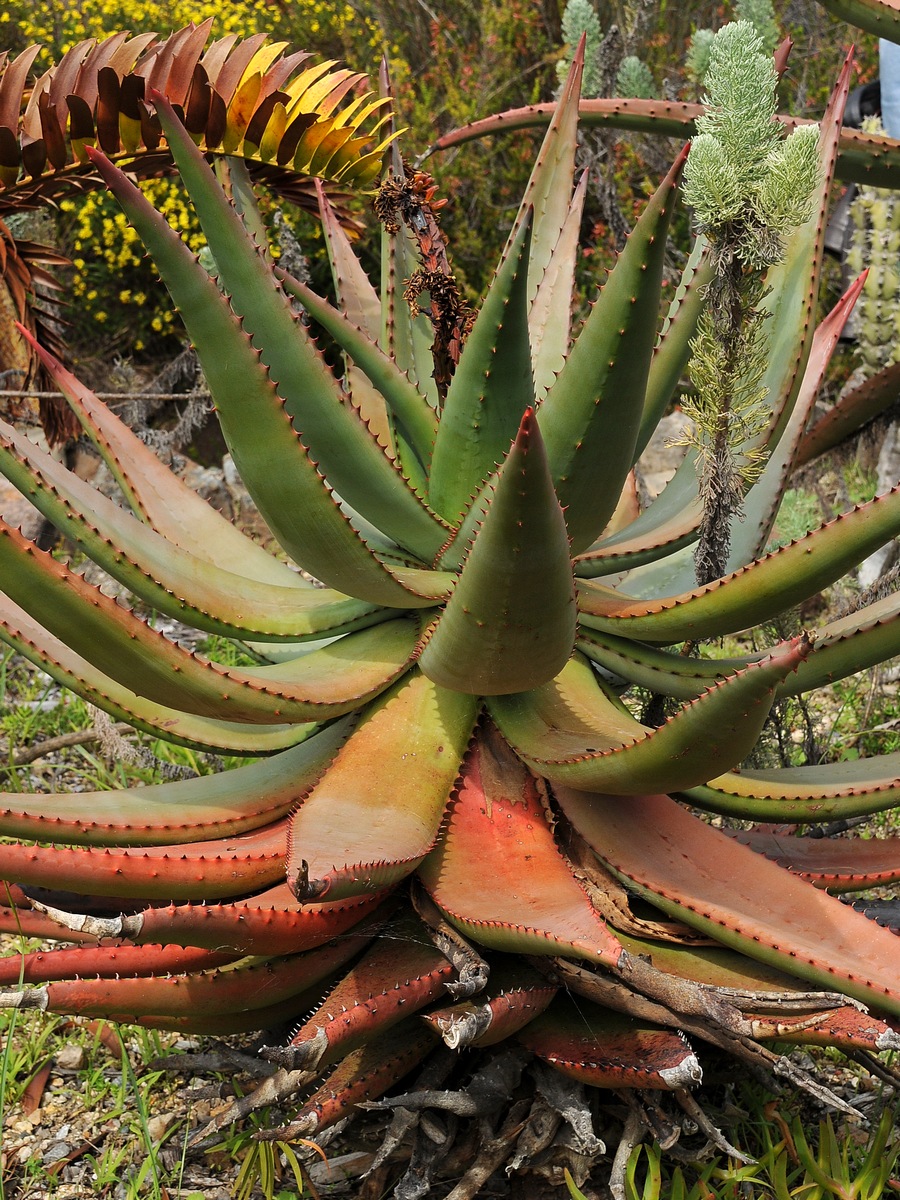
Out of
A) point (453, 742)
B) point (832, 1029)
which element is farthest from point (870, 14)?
point (832, 1029)

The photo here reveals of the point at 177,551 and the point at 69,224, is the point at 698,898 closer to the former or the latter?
the point at 177,551

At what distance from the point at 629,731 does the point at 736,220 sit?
80 centimetres

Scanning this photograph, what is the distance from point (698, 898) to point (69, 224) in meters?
7.37

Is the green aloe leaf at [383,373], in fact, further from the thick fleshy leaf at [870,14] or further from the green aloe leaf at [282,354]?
the thick fleshy leaf at [870,14]

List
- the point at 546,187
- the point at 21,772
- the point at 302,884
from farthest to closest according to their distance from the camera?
the point at 21,772 → the point at 546,187 → the point at 302,884

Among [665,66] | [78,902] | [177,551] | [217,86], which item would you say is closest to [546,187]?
[217,86]

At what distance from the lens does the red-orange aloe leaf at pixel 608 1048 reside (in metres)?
1.51

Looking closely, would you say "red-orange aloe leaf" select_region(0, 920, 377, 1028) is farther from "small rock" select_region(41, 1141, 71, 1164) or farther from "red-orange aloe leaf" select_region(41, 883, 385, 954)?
"small rock" select_region(41, 1141, 71, 1164)

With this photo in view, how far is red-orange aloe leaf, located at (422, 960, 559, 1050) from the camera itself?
58.4 inches

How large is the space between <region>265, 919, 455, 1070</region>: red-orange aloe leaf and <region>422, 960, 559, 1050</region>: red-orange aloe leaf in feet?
0.15

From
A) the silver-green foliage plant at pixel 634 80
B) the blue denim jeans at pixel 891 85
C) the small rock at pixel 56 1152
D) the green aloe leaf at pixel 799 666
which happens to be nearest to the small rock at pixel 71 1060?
the small rock at pixel 56 1152

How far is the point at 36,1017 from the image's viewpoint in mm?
2389

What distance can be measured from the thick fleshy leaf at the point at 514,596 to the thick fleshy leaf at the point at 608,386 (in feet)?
0.90

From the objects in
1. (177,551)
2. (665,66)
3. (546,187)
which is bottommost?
(177,551)
